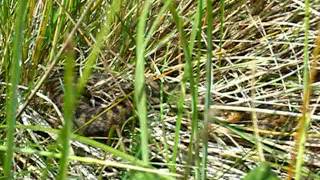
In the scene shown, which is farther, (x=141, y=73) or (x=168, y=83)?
(x=168, y=83)

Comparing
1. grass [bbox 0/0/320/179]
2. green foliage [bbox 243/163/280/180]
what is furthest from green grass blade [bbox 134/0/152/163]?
grass [bbox 0/0/320/179]

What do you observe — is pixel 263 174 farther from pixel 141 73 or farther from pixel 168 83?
pixel 168 83

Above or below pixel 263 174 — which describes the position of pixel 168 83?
above

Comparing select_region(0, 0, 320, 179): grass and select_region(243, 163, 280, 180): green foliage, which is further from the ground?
select_region(0, 0, 320, 179): grass

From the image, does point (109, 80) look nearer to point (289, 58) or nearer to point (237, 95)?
point (237, 95)

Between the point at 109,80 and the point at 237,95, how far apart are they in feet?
0.85

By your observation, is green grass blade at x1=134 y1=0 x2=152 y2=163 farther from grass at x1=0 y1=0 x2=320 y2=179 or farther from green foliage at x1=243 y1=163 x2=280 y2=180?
grass at x1=0 y1=0 x2=320 y2=179

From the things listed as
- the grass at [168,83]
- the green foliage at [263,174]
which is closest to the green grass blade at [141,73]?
the green foliage at [263,174]

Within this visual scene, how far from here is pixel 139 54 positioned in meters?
0.64

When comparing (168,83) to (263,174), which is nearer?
(263,174)

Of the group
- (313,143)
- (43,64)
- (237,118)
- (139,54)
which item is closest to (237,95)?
(237,118)

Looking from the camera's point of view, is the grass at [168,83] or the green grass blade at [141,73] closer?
the green grass blade at [141,73]

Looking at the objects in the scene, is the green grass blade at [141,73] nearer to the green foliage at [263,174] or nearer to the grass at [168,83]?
the green foliage at [263,174]

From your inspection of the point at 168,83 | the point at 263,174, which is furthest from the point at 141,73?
the point at 168,83
